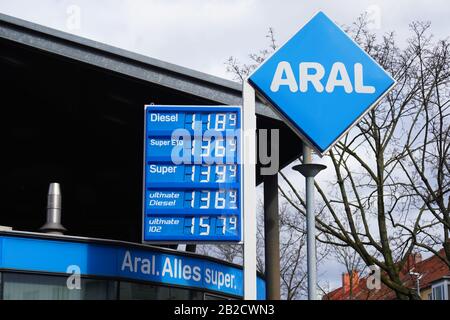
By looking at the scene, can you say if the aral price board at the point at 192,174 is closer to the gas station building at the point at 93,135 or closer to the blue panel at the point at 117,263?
the gas station building at the point at 93,135

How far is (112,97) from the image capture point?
18.9 meters

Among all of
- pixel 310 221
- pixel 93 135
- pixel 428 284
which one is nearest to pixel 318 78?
pixel 310 221

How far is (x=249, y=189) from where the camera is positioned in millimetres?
11289

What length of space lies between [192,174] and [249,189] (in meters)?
3.07

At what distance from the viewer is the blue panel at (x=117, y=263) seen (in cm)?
1572

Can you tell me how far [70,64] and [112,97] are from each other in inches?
65.9

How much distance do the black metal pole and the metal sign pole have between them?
778 cm

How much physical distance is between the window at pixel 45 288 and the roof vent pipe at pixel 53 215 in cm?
258

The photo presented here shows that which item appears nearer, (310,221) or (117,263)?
(310,221)

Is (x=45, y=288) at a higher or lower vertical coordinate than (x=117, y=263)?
lower

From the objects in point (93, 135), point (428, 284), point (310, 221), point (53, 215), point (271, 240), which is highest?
point (428, 284)

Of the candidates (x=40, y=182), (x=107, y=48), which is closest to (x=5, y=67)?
(x=107, y=48)

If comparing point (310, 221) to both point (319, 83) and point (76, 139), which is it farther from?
point (76, 139)

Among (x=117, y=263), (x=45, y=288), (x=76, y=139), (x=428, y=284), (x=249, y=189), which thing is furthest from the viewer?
(x=428, y=284)
